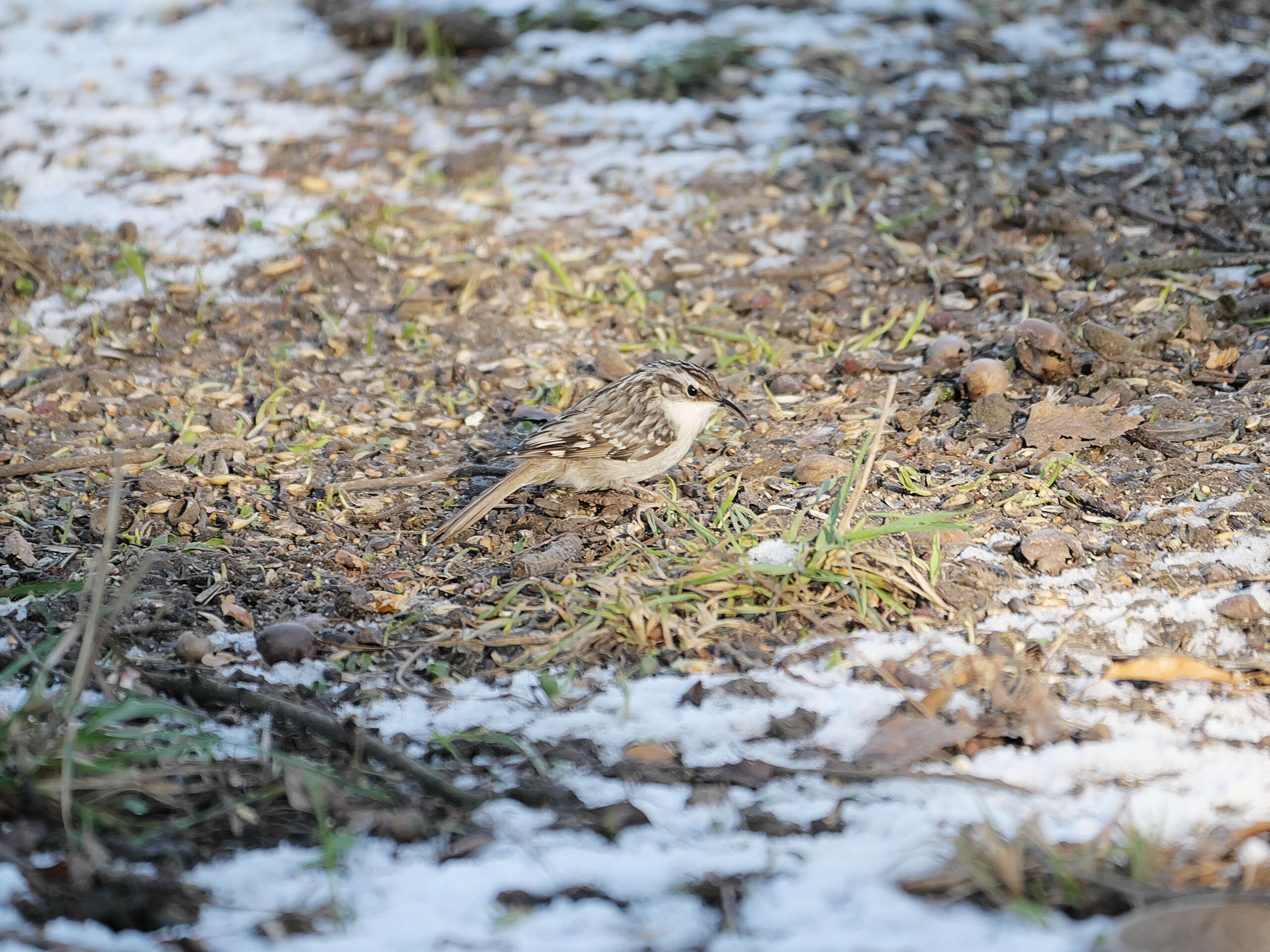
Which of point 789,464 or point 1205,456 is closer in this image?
point 1205,456

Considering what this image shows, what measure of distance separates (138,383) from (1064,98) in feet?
18.2

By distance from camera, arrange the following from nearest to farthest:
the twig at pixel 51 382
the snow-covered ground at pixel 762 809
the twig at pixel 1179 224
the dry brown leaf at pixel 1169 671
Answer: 1. the snow-covered ground at pixel 762 809
2. the dry brown leaf at pixel 1169 671
3. the twig at pixel 51 382
4. the twig at pixel 1179 224

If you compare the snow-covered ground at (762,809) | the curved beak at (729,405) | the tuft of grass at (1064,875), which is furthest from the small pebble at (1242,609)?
the curved beak at (729,405)

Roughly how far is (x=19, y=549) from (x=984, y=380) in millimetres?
3605

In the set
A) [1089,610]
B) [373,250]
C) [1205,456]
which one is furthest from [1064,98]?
[1089,610]

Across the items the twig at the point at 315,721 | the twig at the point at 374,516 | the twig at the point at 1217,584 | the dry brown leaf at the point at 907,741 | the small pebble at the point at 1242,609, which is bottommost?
the twig at the point at 374,516

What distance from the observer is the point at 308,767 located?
2.84 metres

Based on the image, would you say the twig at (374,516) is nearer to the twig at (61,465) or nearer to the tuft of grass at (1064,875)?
the twig at (61,465)

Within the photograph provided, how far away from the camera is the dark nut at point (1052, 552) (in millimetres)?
3693

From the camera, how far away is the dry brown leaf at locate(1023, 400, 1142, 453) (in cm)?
441

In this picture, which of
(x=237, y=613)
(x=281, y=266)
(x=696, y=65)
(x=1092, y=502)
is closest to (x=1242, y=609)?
(x=1092, y=502)

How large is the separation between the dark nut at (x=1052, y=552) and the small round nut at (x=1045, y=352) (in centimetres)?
127

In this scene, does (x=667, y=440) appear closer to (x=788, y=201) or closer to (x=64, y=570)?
(x=64, y=570)

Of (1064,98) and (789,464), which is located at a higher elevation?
(1064,98)
